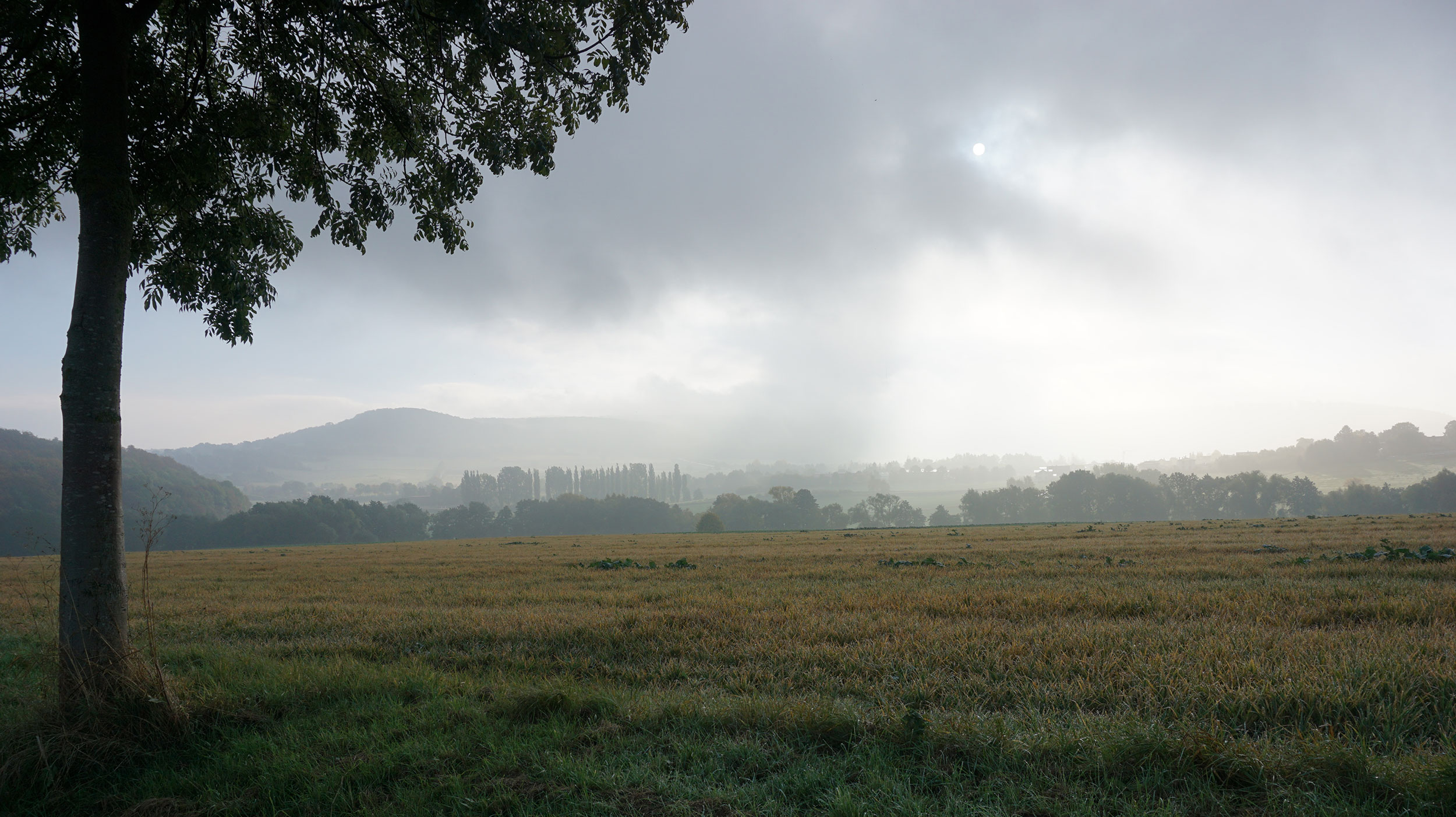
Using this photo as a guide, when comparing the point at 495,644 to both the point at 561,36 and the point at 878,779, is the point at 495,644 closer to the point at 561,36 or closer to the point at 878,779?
the point at 878,779

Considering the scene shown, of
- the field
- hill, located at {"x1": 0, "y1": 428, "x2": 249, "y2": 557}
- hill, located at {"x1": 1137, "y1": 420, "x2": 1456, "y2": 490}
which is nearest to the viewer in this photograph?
the field

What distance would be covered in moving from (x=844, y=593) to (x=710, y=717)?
6.74 m

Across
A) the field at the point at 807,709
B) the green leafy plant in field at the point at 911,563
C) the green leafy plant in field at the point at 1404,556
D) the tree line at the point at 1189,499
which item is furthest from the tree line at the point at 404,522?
the field at the point at 807,709

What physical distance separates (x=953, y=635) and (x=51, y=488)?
18412cm

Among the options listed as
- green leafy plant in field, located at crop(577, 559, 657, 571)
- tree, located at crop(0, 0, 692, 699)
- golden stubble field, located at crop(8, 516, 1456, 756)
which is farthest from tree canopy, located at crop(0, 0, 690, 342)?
green leafy plant in field, located at crop(577, 559, 657, 571)

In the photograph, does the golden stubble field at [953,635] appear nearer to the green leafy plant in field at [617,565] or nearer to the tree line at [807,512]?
the green leafy plant in field at [617,565]

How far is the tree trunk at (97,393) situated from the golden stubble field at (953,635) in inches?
76.2

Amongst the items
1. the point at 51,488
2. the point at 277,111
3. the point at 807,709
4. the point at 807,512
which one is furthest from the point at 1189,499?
the point at 51,488

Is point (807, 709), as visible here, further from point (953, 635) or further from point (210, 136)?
point (210, 136)

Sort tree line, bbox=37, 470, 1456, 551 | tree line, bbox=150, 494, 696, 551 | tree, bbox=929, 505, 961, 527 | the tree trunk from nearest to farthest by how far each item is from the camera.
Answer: the tree trunk < tree line, bbox=37, 470, 1456, 551 < tree line, bbox=150, 494, 696, 551 < tree, bbox=929, 505, 961, 527

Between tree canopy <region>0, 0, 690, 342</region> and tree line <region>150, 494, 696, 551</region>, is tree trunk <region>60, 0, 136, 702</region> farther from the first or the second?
tree line <region>150, 494, 696, 551</region>

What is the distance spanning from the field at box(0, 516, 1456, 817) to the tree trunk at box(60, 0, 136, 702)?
663 mm

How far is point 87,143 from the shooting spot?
17.9 ft

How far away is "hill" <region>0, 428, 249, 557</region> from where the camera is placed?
92.9m
